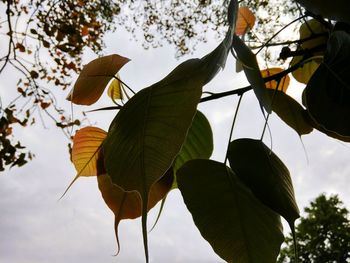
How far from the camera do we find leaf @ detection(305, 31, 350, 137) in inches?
7.0

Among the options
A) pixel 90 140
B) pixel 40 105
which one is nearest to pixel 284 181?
pixel 90 140

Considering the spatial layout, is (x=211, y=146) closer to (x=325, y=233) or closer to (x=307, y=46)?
(x=307, y=46)

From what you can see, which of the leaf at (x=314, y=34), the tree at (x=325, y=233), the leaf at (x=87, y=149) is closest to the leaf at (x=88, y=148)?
the leaf at (x=87, y=149)

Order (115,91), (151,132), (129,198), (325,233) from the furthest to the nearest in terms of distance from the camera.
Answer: (325,233) → (115,91) → (129,198) → (151,132)

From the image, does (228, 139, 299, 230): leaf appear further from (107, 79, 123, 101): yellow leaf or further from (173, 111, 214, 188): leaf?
(107, 79, 123, 101): yellow leaf

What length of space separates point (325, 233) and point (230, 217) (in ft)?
40.0

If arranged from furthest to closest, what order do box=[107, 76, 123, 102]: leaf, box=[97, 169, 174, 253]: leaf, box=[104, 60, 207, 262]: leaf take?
box=[107, 76, 123, 102]: leaf
box=[97, 169, 174, 253]: leaf
box=[104, 60, 207, 262]: leaf

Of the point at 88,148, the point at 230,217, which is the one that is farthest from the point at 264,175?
the point at 88,148

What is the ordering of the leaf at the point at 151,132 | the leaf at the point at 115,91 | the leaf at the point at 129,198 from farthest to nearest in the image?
the leaf at the point at 115,91, the leaf at the point at 129,198, the leaf at the point at 151,132

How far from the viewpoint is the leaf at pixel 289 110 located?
0.95 feet

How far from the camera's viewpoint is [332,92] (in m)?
0.18

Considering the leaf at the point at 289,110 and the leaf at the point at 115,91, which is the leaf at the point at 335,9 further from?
the leaf at the point at 115,91

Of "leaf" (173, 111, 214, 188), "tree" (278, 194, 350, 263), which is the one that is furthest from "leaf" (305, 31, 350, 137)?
"tree" (278, 194, 350, 263)

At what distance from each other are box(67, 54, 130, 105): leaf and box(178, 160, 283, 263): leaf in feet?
0.39
